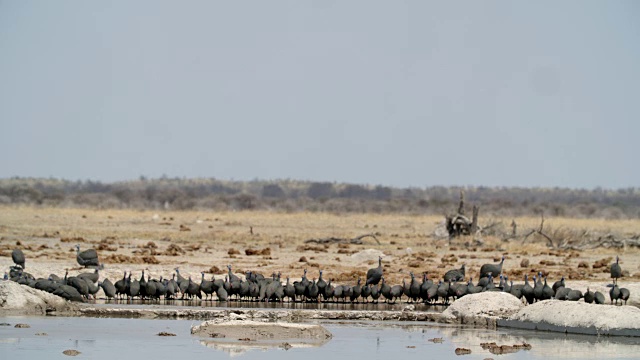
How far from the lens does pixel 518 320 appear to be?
866 inches

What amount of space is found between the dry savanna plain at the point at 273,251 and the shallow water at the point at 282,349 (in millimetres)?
7689

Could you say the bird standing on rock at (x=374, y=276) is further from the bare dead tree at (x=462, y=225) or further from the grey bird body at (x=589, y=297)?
the bare dead tree at (x=462, y=225)

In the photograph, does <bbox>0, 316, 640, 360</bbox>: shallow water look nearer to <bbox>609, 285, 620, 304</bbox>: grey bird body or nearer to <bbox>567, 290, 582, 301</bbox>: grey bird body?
<bbox>567, 290, 582, 301</bbox>: grey bird body

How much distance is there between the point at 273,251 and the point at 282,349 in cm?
2012

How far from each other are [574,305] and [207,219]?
4120cm

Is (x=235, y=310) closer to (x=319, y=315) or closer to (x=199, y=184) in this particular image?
(x=319, y=315)

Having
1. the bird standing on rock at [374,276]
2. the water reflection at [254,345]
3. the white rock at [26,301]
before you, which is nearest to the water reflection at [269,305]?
the bird standing on rock at [374,276]

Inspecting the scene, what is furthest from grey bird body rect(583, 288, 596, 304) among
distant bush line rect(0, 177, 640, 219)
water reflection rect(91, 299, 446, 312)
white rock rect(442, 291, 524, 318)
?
distant bush line rect(0, 177, 640, 219)

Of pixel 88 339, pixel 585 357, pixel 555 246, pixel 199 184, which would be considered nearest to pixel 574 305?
pixel 585 357

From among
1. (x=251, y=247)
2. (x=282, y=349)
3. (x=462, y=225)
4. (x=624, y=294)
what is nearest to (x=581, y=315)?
(x=624, y=294)

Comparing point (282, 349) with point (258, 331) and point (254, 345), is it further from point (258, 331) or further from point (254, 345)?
point (258, 331)

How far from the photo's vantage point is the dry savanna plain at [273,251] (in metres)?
31.9

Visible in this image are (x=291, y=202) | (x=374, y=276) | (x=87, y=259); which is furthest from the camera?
(x=291, y=202)

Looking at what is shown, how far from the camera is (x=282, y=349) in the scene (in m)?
18.9
